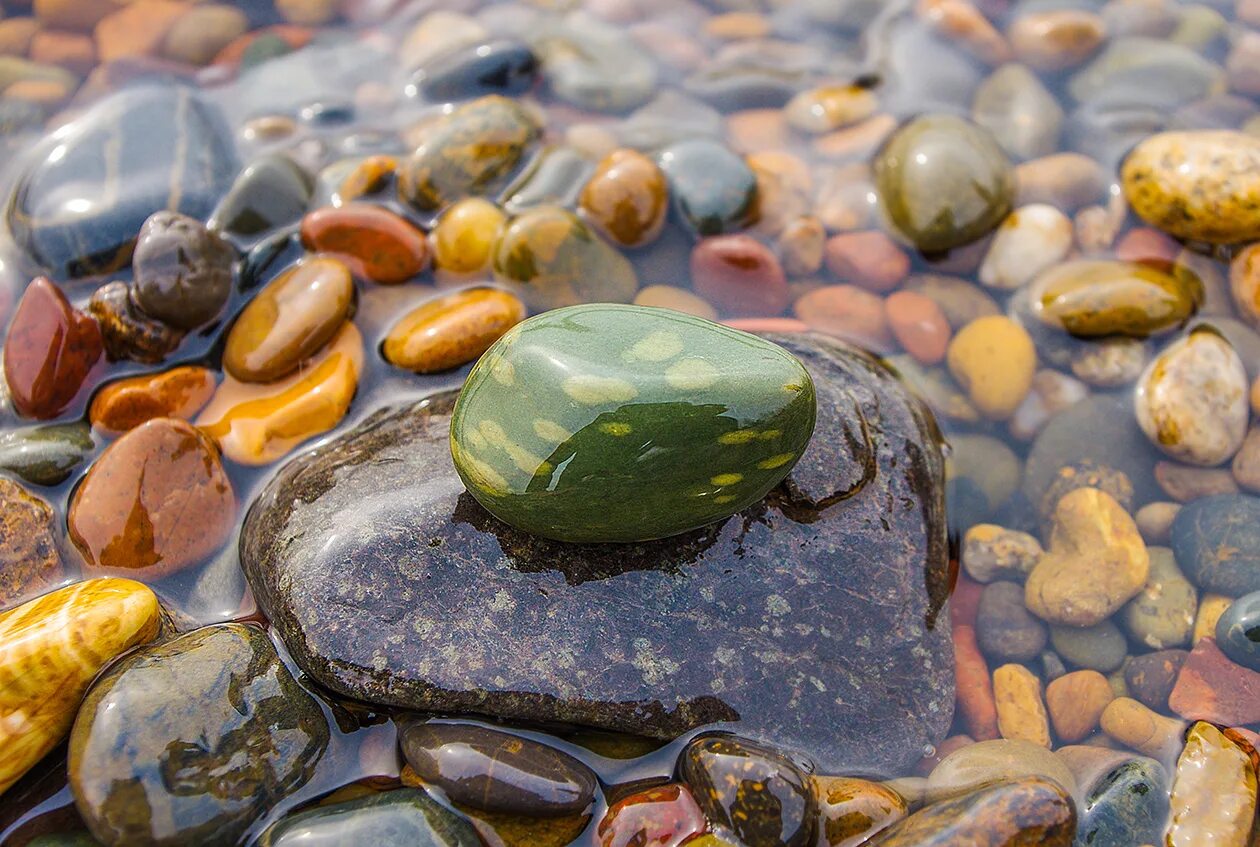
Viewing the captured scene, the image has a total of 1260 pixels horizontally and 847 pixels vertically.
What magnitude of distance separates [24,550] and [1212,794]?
320 cm

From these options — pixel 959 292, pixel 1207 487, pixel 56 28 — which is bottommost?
pixel 1207 487

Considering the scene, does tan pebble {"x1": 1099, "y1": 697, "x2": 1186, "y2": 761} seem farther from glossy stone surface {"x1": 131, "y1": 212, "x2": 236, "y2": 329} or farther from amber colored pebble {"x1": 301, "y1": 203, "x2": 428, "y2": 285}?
glossy stone surface {"x1": 131, "y1": 212, "x2": 236, "y2": 329}

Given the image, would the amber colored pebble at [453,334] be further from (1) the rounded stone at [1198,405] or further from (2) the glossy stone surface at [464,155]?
(1) the rounded stone at [1198,405]

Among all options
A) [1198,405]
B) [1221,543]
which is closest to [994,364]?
[1198,405]

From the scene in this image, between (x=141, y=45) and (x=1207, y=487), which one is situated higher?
(x=141, y=45)

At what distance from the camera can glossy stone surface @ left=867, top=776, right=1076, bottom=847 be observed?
203 centimetres

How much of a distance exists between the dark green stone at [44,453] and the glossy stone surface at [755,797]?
6.61ft

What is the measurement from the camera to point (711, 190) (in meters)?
3.38

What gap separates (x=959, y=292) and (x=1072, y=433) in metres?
0.64

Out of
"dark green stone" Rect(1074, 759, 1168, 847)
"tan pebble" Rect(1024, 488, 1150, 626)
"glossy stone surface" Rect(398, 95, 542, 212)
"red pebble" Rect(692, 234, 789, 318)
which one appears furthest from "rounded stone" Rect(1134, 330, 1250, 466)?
"glossy stone surface" Rect(398, 95, 542, 212)

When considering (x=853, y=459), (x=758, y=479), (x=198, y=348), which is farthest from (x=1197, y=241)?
(x=198, y=348)

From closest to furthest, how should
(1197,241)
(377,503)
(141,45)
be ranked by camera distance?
(377,503) < (1197,241) < (141,45)

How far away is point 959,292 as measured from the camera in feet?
11.0

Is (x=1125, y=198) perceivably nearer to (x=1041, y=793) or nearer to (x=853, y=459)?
(x=853, y=459)
